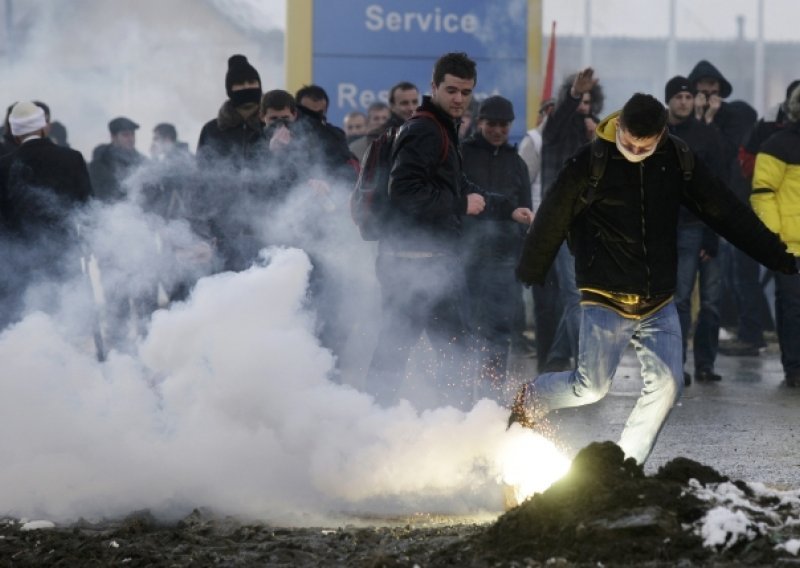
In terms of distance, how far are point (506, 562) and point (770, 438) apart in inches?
159

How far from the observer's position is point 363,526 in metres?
6.60

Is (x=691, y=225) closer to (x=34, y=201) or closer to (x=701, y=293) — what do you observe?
(x=701, y=293)

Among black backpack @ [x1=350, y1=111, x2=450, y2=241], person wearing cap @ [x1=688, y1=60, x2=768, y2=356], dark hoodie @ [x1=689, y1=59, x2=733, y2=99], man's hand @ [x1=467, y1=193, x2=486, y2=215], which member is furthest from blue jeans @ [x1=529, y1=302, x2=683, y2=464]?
dark hoodie @ [x1=689, y1=59, x2=733, y2=99]

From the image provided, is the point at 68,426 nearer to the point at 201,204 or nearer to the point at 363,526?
the point at 363,526

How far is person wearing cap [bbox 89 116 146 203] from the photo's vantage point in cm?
1530

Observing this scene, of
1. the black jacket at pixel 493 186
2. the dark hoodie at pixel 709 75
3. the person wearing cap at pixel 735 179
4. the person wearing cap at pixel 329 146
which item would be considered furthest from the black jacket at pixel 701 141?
the person wearing cap at pixel 329 146

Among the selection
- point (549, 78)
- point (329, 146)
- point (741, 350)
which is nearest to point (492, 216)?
point (329, 146)

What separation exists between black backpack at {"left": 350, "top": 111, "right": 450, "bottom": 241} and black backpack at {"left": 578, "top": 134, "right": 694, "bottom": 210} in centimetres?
176

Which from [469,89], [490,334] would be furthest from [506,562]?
[490,334]

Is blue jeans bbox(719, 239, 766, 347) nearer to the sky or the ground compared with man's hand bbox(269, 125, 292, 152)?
nearer to the ground

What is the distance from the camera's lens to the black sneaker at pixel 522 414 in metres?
7.06

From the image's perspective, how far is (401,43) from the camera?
14820 mm

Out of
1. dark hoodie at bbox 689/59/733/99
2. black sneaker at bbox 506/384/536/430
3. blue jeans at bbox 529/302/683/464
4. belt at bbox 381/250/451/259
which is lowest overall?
black sneaker at bbox 506/384/536/430

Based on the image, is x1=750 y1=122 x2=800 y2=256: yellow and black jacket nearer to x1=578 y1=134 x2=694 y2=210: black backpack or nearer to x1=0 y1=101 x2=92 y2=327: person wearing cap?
x1=578 y1=134 x2=694 y2=210: black backpack
